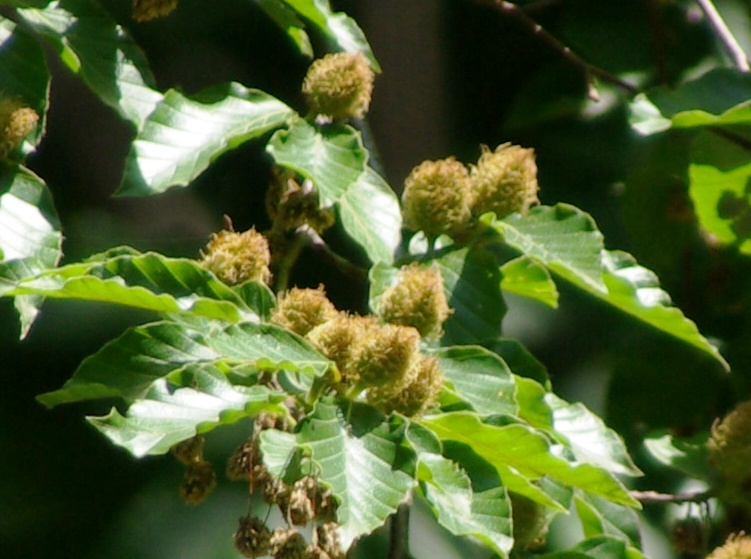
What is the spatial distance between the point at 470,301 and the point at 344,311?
15 centimetres

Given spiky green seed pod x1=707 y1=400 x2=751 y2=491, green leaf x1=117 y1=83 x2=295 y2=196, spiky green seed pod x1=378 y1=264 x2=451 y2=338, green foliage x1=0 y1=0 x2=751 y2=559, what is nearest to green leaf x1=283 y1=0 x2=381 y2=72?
green foliage x1=0 y1=0 x2=751 y2=559

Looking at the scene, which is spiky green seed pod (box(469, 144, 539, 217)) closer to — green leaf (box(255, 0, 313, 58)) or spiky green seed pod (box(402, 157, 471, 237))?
spiky green seed pod (box(402, 157, 471, 237))

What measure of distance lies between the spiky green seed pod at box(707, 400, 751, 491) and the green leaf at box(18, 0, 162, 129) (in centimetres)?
80

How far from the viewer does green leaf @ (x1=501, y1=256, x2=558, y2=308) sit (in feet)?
5.15

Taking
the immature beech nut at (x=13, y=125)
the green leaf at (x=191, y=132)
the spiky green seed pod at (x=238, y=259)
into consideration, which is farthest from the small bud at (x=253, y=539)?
the immature beech nut at (x=13, y=125)

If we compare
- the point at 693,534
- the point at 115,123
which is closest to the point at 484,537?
the point at 693,534

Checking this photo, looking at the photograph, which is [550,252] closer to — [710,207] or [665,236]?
[710,207]

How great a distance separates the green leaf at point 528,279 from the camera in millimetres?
1568

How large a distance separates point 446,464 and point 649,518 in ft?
3.25

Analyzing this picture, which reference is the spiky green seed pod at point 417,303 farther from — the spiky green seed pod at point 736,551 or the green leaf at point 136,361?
the spiky green seed pod at point 736,551

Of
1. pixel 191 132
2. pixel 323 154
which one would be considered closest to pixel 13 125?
pixel 191 132

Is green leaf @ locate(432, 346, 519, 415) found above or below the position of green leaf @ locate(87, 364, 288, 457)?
below

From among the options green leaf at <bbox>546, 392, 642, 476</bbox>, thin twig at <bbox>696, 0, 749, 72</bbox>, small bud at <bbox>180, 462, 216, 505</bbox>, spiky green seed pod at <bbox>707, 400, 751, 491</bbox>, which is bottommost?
spiky green seed pod at <bbox>707, 400, 751, 491</bbox>

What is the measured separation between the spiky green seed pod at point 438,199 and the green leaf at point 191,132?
17 centimetres
